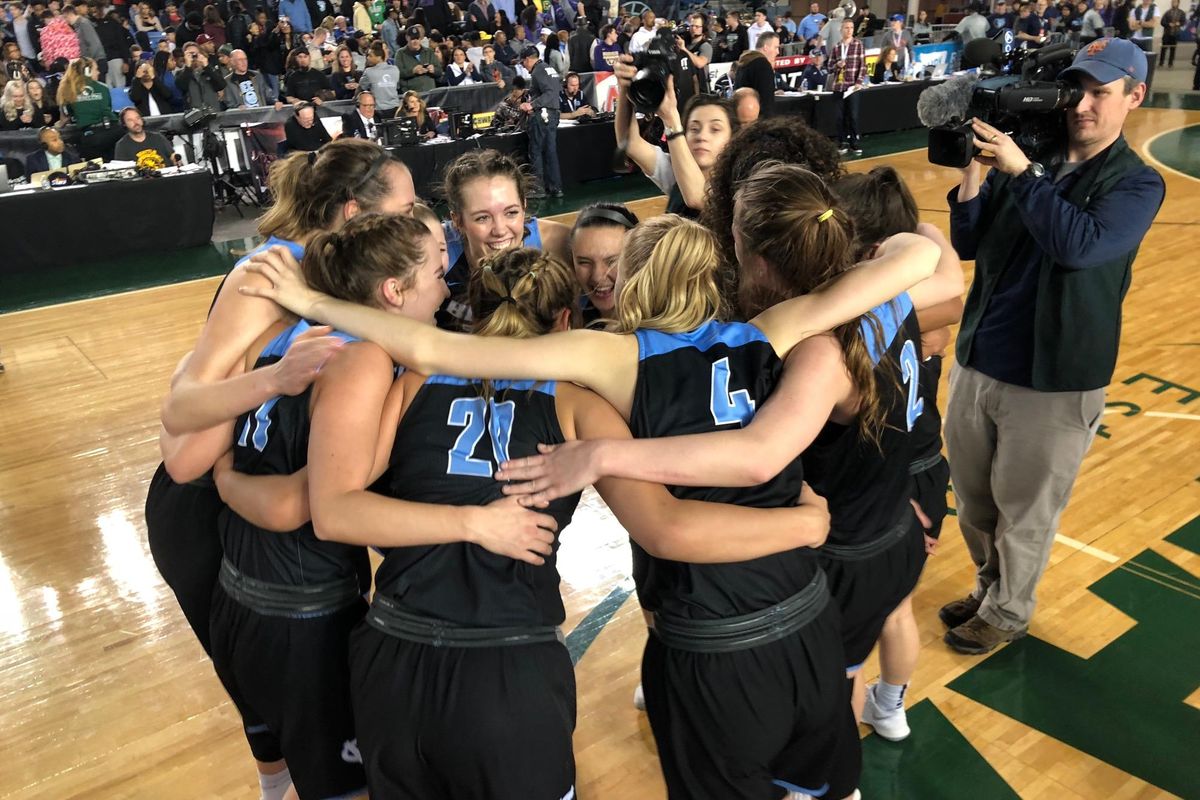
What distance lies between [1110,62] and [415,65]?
37.1ft

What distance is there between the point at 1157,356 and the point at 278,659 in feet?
17.7

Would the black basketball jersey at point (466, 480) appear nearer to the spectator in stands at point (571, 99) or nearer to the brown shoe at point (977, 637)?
the brown shoe at point (977, 637)

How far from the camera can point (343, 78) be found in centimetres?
1220

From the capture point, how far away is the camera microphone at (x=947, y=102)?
280 centimetres

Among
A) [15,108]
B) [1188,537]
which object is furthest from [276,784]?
[15,108]

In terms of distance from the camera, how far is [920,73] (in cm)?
1527

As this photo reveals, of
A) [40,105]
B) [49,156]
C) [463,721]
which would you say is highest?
[40,105]

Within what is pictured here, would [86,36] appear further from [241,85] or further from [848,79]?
[848,79]

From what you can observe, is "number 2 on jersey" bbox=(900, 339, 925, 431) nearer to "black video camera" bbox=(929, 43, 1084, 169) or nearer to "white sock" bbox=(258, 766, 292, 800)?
"black video camera" bbox=(929, 43, 1084, 169)

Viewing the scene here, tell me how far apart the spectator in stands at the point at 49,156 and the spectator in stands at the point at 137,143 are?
1.60 ft

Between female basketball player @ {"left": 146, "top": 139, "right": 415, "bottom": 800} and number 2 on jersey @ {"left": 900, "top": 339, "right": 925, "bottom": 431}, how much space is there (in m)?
1.22

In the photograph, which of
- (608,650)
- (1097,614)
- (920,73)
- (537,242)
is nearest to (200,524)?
(537,242)

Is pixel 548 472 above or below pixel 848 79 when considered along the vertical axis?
above

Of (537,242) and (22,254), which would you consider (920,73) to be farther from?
(537,242)
